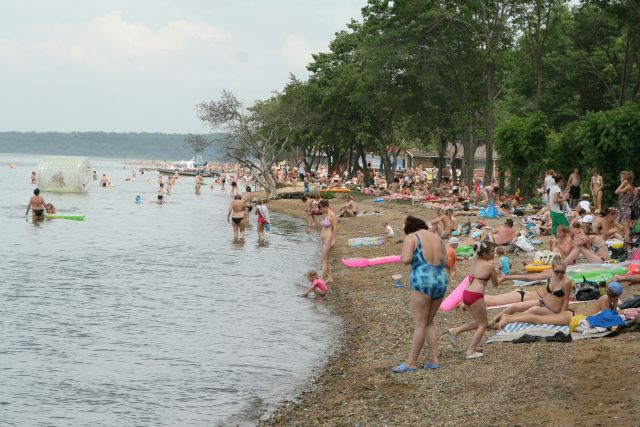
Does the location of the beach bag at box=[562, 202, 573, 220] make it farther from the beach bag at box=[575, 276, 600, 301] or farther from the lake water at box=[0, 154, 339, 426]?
the beach bag at box=[575, 276, 600, 301]

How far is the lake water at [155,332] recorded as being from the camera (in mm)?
11828

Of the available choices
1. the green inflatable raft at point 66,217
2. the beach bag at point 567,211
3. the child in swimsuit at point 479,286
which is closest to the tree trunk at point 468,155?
the green inflatable raft at point 66,217

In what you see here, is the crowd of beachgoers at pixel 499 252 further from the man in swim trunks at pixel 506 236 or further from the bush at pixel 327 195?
the bush at pixel 327 195

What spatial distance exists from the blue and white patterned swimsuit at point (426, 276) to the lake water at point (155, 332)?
2683mm

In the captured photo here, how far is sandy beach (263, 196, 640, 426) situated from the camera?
8.64 m

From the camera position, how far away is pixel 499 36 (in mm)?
39094

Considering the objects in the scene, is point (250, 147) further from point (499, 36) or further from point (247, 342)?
point (247, 342)

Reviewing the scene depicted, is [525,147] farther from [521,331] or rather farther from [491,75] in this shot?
[521,331]

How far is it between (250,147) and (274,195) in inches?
166

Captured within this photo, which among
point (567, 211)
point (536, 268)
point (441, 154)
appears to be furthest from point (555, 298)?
point (441, 154)

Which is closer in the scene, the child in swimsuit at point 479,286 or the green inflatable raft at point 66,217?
the child in swimsuit at point 479,286

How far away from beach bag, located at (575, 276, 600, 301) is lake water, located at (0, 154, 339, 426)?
4.12 m

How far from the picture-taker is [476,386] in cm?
1004

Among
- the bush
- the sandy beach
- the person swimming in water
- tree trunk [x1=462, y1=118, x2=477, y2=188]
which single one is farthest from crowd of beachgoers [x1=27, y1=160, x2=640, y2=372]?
the bush
